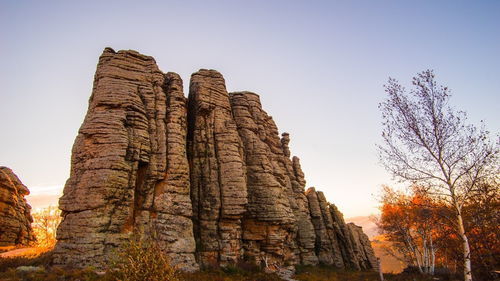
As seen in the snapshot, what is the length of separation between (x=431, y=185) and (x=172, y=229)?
2027 centimetres

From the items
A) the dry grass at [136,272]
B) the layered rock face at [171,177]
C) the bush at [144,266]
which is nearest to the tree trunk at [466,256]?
the dry grass at [136,272]

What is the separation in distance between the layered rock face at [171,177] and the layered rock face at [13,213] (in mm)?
18967

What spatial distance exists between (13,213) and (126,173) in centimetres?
2370

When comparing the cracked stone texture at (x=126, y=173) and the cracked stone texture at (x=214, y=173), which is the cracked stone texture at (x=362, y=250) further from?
the cracked stone texture at (x=126, y=173)

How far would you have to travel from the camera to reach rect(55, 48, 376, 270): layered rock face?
21406 millimetres

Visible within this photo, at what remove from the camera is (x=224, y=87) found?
3503 cm

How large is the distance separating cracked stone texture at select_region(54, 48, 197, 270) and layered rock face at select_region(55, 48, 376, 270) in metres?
0.08

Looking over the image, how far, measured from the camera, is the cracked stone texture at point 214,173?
1089 inches

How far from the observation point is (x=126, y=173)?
22844mm

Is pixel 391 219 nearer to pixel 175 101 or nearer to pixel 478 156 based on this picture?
pixel 478 156

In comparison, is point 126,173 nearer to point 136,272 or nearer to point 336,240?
point 136,272

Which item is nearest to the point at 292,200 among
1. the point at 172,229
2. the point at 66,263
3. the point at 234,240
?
the point at 234,240

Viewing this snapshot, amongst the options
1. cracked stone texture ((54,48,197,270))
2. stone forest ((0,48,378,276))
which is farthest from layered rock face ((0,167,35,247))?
cracked stone texture ((54,48,197,270))

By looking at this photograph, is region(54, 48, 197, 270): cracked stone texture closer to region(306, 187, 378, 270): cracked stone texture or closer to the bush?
the bush
